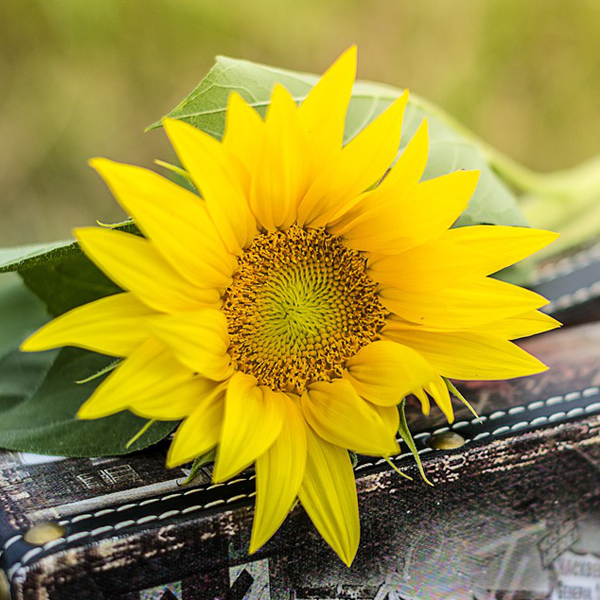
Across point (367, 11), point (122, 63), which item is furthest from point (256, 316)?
point (367, 11)

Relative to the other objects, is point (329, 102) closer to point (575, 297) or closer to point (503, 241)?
point (503, 241)

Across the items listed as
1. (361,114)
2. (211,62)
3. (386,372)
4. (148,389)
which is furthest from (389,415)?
(211,62)

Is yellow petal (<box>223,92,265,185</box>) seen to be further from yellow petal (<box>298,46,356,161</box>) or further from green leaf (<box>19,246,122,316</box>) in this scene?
green leaf (<box>19,246,122,316</box>)

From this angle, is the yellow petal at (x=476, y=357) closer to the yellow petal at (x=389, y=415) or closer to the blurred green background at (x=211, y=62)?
the yellow petal at (x=389, y=415)

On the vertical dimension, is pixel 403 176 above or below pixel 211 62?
below

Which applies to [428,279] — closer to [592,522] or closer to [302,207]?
[302,207]

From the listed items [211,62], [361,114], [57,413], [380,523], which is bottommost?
[380,523]
